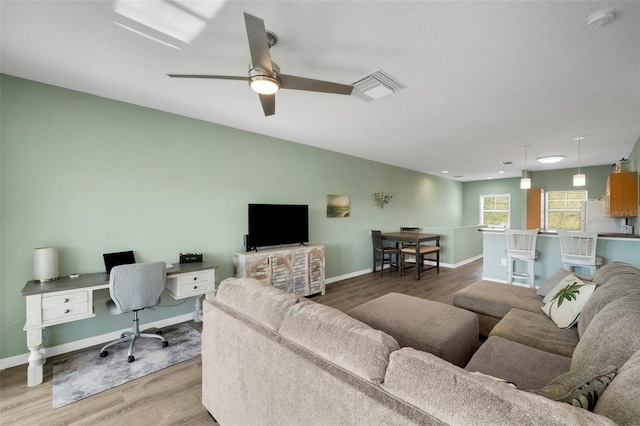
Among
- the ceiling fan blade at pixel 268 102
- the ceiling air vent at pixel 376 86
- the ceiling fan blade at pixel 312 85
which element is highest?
the ceiling air vent at pixel 376 86

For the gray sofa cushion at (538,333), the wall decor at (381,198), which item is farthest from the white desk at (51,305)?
the wall decor at (381,198)

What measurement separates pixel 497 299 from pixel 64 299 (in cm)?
395

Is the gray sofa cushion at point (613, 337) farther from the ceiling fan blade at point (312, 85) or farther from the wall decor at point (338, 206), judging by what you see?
the wall decor at point (338, 206)

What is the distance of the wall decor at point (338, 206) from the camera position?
16.8 ft

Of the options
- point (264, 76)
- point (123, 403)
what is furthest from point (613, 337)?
point (123, 403)

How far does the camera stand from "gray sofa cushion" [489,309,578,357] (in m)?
1.81

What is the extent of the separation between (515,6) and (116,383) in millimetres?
3872

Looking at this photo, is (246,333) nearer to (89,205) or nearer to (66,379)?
(66,379)

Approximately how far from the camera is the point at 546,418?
63 cm

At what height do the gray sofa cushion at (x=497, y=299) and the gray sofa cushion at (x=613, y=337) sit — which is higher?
the gray sofa cushion at (x=613, y=337)

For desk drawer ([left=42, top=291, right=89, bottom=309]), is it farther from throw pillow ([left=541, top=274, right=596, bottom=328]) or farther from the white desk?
throw pillow ([left=541, top=274, right=596, bottom=328])

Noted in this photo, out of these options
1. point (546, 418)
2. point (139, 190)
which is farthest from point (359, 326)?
A: point (139, 190)

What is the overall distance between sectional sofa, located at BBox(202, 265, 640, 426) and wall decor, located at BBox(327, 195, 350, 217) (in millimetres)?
3465

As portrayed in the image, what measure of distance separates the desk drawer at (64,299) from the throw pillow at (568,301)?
397 centimetres
